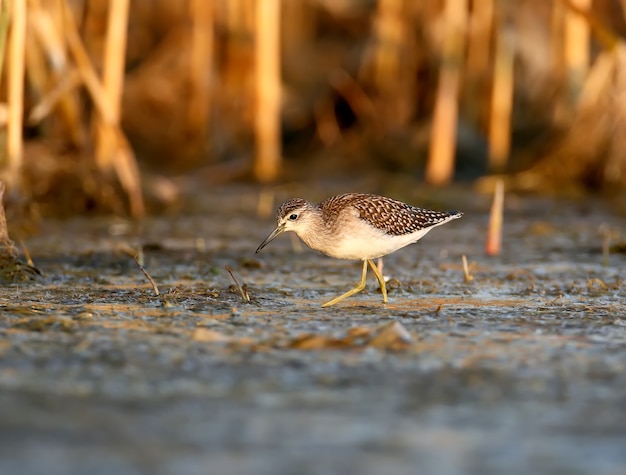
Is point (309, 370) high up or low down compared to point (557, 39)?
down

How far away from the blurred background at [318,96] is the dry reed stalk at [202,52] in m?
0.02

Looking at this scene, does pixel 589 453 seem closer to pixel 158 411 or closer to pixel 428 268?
pixel 158 411

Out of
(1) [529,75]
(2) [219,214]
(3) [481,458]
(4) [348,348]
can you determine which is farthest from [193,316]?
(1) [529,75]

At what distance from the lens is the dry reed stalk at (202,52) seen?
15.5 meters

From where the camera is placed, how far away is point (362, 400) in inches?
165

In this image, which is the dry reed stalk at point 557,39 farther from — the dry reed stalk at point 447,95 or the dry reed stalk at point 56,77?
the dry reed stalk at point 56,77

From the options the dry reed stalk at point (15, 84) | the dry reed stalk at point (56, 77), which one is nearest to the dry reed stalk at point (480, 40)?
the dry reed stalk at point (56, 77)

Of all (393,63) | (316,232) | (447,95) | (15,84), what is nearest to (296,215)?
(316,232)

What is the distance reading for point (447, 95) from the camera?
1341cm

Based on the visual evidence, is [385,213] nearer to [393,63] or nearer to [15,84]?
[15,84]

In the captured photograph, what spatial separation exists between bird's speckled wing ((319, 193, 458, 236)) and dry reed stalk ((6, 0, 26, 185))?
9.57ft

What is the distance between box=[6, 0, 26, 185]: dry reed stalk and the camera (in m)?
8.51

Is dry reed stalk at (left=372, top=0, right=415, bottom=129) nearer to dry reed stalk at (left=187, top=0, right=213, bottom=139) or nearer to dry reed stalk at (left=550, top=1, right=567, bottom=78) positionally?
dry reed stalk at (left=550, top=1, right=567, bottom=78)

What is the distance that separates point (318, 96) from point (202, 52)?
2.22 m
